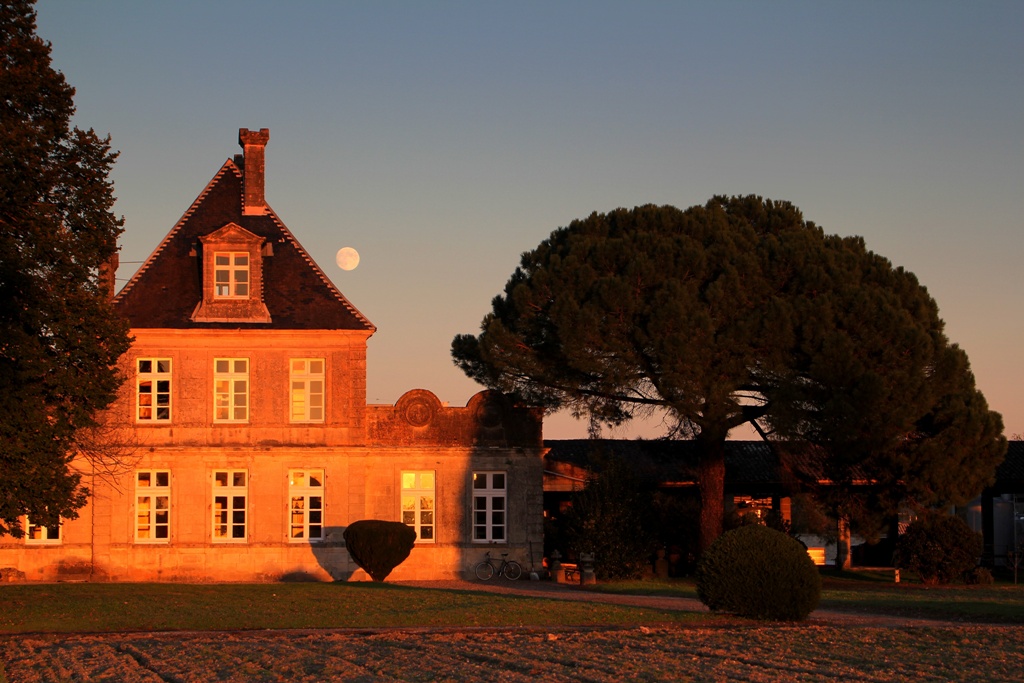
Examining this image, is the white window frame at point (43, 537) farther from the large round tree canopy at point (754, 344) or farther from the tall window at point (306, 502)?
the large round tree canopy at point (754, 344)

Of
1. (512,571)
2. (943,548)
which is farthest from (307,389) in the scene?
(943,548)

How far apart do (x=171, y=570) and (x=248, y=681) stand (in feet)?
58.9

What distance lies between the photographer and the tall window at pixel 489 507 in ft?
103

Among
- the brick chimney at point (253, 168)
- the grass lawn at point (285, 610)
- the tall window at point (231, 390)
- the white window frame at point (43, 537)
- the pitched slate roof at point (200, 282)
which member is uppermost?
the brick chimney at point (253, 168)

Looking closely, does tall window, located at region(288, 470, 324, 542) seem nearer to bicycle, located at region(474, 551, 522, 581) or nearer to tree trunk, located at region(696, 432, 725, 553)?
bicycle, located at region(474, 551, 522, 581)

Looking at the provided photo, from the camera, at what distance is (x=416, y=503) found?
1238 inches

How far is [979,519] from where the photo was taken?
123 ft

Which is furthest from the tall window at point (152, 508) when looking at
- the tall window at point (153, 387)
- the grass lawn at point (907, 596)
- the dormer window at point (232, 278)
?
the grass lawn at point (907, 596)

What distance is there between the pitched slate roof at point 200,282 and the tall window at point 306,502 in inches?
143

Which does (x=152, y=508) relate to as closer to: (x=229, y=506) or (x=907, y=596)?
(x=229, y=506)

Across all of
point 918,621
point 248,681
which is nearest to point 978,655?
point 918,621

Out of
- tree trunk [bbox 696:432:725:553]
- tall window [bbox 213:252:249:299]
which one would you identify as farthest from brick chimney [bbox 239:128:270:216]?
tree trunk [bbox 696:432:725:553]

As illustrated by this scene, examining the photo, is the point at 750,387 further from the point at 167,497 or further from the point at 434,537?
the point at 167,497

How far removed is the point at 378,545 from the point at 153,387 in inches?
265
